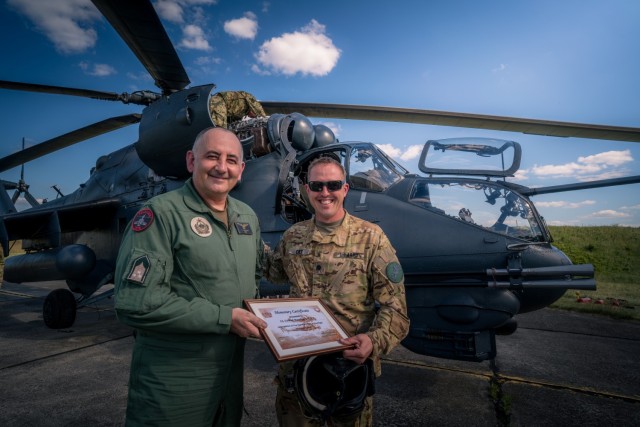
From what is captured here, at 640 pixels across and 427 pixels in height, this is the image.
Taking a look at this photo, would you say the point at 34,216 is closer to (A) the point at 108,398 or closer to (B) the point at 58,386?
(B) the point at 58,386

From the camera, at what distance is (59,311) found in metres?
5.99

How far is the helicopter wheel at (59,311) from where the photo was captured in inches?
236

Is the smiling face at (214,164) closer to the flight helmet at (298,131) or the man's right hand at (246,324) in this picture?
the man's right hand at (246,324)

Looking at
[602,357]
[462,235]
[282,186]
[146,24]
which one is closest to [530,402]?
[462,235]

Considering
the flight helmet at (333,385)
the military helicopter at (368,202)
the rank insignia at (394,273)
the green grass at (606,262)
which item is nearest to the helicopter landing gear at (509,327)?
the military helicopter at (368,202)

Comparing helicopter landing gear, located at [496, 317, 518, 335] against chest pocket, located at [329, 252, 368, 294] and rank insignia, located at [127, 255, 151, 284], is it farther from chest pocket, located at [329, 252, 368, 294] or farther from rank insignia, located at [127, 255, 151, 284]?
rank insignia, located at [127, 255, 151, 284]

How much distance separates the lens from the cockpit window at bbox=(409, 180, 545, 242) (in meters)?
3.25

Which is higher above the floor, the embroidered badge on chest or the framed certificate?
the embroidered badge on chest

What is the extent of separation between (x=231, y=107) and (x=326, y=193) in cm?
450

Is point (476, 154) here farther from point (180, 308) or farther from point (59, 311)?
point (59, 311)

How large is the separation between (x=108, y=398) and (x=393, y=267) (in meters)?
3.13

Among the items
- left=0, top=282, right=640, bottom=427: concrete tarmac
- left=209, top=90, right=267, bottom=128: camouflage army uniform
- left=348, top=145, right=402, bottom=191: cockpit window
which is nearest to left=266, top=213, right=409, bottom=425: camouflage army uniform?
left=0, top=282, right=640, bottom=427: concrete tarmac

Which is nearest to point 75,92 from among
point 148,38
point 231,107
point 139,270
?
point 148,38

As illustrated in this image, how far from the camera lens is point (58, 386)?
137 inches
